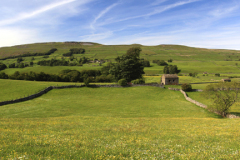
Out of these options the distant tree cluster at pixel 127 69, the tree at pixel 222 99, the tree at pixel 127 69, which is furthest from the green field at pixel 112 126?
the tree at pixel 127 69

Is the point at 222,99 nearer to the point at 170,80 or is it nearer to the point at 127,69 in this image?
the point at 170,80

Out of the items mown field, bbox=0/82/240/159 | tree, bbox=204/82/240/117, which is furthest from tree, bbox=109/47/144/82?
tree, bbox=204/82/240/117

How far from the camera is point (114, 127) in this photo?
18047mm

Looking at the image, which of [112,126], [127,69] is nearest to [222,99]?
[112,126]

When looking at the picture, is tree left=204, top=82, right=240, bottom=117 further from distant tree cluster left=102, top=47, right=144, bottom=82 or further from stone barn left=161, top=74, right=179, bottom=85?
distant tree cluster left=102, top=47, right=144, bottom=82

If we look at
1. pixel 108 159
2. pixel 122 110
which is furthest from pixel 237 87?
pixel 108 159

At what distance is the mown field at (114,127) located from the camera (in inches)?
331

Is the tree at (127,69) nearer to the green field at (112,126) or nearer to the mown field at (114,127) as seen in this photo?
the green field at (112,126)

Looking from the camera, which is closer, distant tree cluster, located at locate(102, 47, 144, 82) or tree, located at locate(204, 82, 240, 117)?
tree, located at locate(204, 82, 240, 117)

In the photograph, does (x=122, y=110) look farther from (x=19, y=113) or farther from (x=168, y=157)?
(x=168, y=157)

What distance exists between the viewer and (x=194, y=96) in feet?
167

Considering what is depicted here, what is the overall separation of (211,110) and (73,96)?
42.4 metres

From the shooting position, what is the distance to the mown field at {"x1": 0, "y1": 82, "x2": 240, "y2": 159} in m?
8.40

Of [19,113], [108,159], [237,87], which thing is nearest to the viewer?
[108,159]
